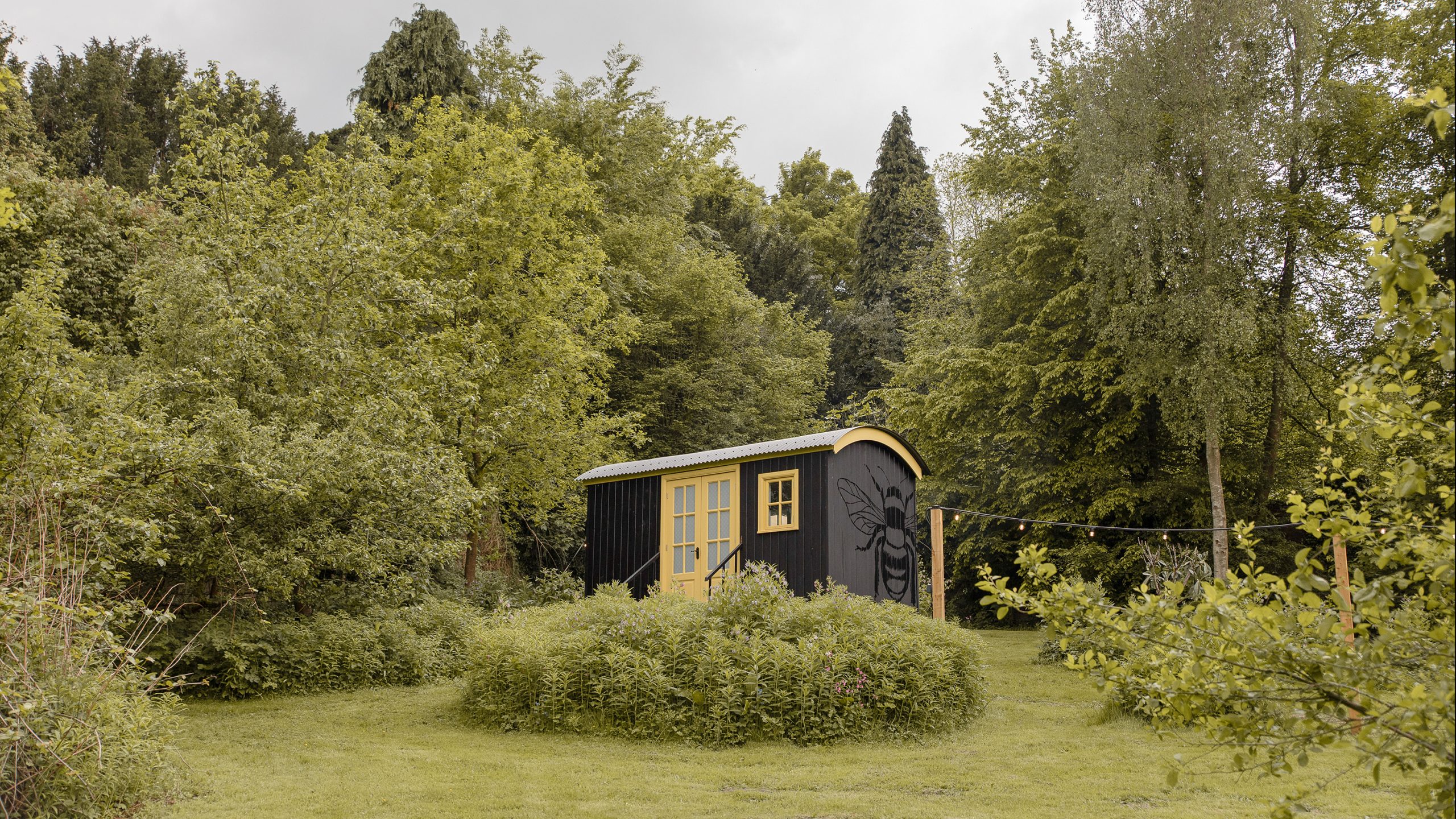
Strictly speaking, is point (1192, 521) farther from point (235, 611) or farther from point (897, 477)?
point (235, 611)

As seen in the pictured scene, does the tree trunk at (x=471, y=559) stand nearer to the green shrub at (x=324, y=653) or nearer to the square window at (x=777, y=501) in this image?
the green shrub at (x=324, y=653)

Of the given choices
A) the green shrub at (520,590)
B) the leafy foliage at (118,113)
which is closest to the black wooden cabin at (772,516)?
the green shrub at (520,590)

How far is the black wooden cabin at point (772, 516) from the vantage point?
37.1ft

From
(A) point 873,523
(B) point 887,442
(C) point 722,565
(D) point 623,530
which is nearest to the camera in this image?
(C) point 722,565

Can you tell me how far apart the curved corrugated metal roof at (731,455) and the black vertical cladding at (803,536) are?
0.35ft

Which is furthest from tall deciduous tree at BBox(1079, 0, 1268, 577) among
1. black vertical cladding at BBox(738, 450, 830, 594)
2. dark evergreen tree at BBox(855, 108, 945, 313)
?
dark evergreen tree at BBox(855, 108, 945, 313)

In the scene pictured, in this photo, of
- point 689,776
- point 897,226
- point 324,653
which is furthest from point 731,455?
point 897,226

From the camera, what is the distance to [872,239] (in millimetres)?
29703

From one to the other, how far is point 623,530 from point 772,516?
7.84 ft

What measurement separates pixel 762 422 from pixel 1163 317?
11.5 metres

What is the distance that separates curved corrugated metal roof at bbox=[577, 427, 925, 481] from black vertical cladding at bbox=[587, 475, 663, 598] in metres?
0.14

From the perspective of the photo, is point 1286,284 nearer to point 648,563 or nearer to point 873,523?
point 873,523

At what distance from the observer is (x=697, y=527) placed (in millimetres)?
12211

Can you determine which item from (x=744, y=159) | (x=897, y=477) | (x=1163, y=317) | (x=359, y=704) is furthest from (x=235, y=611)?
(x=744, y=159)
